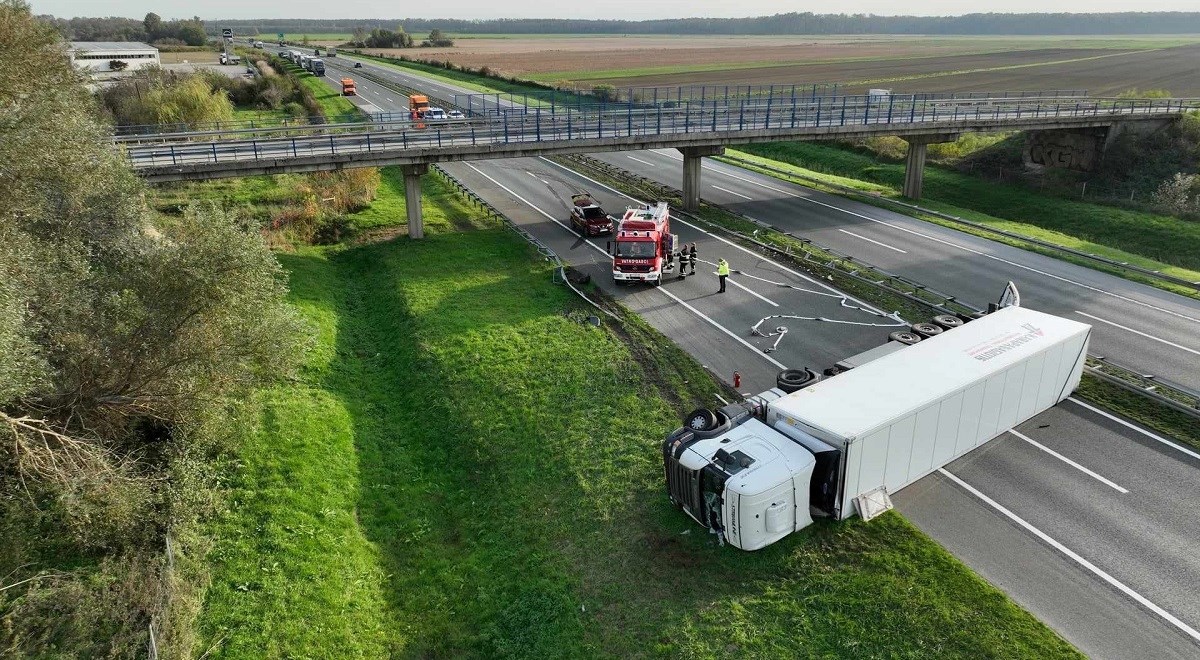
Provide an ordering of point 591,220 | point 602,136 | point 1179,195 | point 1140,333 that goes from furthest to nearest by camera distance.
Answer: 1. point 1179,195
2. point 602,136
3. point 591,220
4. point 1140,333

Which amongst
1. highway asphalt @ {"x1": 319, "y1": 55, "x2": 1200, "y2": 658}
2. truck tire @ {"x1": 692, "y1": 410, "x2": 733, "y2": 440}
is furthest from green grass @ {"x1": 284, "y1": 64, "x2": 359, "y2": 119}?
truck tire @ {"x1": 692, "y1": 410, "x2": 733, "y2": 440}

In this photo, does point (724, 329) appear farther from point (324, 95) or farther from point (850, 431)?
point (324, 95)

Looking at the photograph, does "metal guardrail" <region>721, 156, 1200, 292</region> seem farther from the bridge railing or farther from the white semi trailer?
the white semi trailer

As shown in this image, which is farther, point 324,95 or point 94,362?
point 324,95

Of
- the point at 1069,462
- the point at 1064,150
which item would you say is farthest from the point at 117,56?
the point at 1069,462

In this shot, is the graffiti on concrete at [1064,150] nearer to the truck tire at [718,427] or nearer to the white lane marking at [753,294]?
the white lane marking at [753,294]

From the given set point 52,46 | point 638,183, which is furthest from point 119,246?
point 638,183
